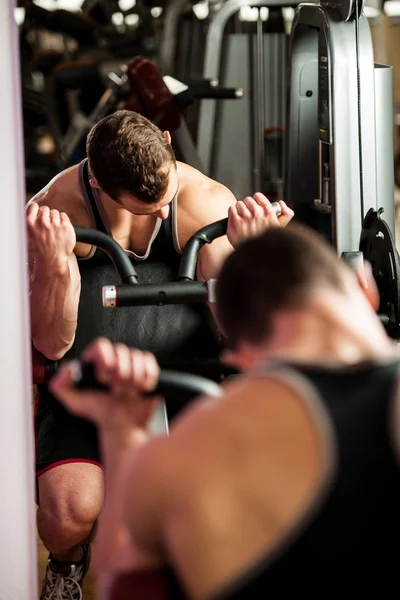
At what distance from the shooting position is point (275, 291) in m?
1.04

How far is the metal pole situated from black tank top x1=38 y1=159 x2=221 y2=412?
1.01m

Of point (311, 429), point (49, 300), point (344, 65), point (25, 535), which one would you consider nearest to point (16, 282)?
point (25, 535)

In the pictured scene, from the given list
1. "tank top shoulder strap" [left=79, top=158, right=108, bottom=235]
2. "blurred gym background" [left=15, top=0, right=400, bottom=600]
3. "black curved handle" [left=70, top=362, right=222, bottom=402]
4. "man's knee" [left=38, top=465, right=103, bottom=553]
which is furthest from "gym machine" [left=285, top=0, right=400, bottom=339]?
"black curved handle" [left=70, top=362, right=222, bottom=402]

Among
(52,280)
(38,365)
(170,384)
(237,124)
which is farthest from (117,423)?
(237,124)

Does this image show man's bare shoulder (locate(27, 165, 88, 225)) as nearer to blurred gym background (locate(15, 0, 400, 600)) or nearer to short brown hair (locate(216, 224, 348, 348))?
blurred gym background (locate(15, 0, 400, 600))

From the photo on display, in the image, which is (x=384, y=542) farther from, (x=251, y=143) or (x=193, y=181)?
(x=251, y=143)

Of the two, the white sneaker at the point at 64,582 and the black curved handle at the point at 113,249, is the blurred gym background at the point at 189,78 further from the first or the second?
the black curved handle at the point at 113,249

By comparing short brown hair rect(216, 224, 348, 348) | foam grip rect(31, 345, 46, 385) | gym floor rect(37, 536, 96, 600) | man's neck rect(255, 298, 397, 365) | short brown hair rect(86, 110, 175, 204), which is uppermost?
short brown hair rect(86, 110, 175, 204)

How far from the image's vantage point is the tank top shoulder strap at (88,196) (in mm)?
2457

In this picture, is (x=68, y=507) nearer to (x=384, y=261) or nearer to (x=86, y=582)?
(x=86, y=582)

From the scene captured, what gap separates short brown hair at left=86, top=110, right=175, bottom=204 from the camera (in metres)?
2.20

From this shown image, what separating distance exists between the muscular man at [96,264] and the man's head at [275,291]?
101 centimetres

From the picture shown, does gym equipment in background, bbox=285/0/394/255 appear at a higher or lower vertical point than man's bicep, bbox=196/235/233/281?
higher

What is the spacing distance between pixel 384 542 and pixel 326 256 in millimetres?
320
